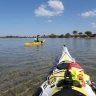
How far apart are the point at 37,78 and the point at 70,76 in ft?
16.9

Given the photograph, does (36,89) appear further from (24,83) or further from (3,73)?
(3,73)

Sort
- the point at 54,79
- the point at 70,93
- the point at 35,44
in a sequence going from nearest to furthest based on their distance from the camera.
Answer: the point at 70,93 < the point at 54,79 < the point at 35,44

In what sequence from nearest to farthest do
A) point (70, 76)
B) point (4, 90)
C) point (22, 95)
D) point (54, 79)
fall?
1. point (70, 76)
2. point (54, 79)
3. point (22, 95)
4. point (4, 90)

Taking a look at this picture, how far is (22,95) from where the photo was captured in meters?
9.75

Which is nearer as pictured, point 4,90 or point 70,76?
point 70,76

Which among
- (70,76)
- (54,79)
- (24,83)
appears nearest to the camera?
(70,76)

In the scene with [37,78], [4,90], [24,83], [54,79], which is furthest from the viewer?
[37,78]

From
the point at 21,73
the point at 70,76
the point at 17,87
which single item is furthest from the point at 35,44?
the point at 70,76

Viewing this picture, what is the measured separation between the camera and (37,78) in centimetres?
1273

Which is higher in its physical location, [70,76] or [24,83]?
[70,76]

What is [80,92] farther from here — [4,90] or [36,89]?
[4,90]

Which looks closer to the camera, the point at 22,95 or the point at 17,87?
the point at 22,95

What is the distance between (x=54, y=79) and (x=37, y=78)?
4.14 m

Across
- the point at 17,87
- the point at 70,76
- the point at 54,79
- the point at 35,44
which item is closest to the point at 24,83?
the point at 17,87
